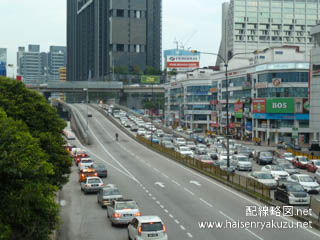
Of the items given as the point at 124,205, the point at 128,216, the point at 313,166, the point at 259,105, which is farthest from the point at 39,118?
the point at 259,105

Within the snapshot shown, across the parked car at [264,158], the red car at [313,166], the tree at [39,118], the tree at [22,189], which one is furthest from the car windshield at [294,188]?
the parked car at [264,158]

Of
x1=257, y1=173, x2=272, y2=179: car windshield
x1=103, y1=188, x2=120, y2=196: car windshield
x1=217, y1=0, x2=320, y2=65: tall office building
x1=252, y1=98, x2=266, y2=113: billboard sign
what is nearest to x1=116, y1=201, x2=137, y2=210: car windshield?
x1=103, y1=188, x2=120, y2=196: car windshield

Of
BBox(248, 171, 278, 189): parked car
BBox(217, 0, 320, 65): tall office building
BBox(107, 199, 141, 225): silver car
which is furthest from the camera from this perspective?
BBox(217, 0, 320, 65): tall office building

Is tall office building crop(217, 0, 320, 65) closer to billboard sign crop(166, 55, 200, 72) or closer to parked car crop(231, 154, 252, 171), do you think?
billboard sign crop(166, 55, 200, 72)

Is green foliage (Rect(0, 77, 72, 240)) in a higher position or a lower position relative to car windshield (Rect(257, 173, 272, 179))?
higher

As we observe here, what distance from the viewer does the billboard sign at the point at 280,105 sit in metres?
88.1

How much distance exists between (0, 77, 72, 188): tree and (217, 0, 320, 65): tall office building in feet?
465

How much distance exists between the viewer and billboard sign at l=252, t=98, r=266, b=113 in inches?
3615

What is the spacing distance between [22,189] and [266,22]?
535ft

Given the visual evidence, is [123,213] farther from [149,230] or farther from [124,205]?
[149,230]

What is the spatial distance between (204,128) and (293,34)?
64879 mm

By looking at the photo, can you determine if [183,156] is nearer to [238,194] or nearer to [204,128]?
[238,194]

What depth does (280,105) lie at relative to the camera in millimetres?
88812

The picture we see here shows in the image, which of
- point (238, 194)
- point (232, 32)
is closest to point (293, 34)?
point (232, 32)
